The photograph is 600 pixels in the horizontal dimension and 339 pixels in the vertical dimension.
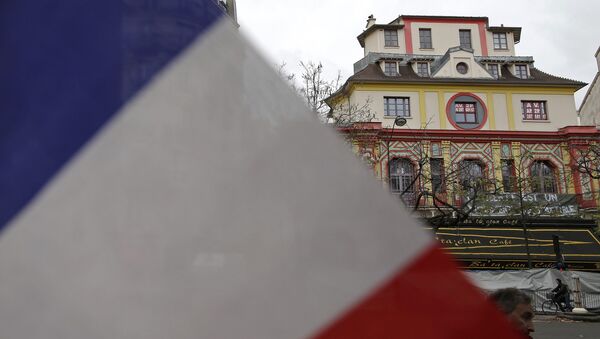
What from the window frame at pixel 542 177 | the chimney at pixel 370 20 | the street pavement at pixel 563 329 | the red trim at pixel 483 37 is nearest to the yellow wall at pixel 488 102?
the window frame at pixel 542 177

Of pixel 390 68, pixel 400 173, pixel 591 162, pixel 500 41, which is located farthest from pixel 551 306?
pixel 500 41

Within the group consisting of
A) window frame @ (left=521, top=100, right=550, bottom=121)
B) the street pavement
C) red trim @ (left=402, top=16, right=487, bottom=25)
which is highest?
red trim @ (left=402, top=16, right=487, bottom=25)

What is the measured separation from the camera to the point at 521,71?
1173 inches

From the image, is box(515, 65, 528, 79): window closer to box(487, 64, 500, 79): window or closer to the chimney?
box(487, 64, 500, 79): window

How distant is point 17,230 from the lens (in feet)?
3.46

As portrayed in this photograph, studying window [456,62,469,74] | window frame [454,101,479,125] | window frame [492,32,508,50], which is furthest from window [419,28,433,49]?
window frame [454,101,479,125]

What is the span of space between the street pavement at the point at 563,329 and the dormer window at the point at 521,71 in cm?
1690

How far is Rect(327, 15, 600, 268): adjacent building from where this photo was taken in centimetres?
2503

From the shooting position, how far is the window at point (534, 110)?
Result: 28.2 meters

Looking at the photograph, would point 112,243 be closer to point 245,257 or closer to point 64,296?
point 64,296

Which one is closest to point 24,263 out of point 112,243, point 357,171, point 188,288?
point 112,243

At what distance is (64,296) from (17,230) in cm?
16

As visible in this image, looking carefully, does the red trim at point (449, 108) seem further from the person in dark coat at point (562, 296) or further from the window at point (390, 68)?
the person in dark coat at point (562, 296)

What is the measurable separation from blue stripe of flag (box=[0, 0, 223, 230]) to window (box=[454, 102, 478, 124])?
91.8 feet
